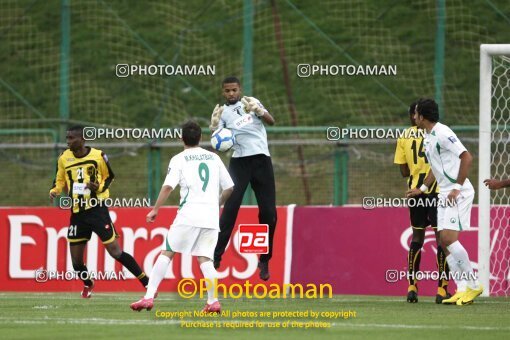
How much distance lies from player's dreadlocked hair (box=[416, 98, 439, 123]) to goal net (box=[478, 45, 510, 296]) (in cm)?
166

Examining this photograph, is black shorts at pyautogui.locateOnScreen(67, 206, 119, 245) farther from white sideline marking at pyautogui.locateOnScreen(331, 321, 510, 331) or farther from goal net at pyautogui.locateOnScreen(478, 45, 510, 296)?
white sideline marking at pyautogui.locateOnScreen(331, 321, 510, 331)

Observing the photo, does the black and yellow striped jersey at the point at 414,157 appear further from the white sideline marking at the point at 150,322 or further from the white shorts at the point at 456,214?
the white sideline marking at the point at 150,322

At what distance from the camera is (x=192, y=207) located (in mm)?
11242

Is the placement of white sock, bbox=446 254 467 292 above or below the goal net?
below

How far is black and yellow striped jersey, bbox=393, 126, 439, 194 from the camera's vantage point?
45.0 feet

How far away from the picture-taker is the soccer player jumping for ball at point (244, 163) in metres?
14.1

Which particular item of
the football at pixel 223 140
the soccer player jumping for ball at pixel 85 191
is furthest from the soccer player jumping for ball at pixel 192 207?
the soccer player jumping for ball at pixel 85 191

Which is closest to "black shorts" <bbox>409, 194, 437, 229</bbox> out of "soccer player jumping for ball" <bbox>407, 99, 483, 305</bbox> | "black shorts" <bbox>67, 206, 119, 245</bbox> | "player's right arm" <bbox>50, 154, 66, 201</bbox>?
"soccer player jumping for ball" <bbox>407, 99, 483, 305</bbox>

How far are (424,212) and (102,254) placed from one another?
5864mm

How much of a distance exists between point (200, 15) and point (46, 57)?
12.3 feet

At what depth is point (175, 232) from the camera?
11.2 meters

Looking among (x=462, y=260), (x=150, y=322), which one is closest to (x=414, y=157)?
(x=462, y=260)

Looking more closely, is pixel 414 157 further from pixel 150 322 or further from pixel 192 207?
pixel 150 322

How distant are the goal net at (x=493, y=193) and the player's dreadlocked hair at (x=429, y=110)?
5.45 ft
